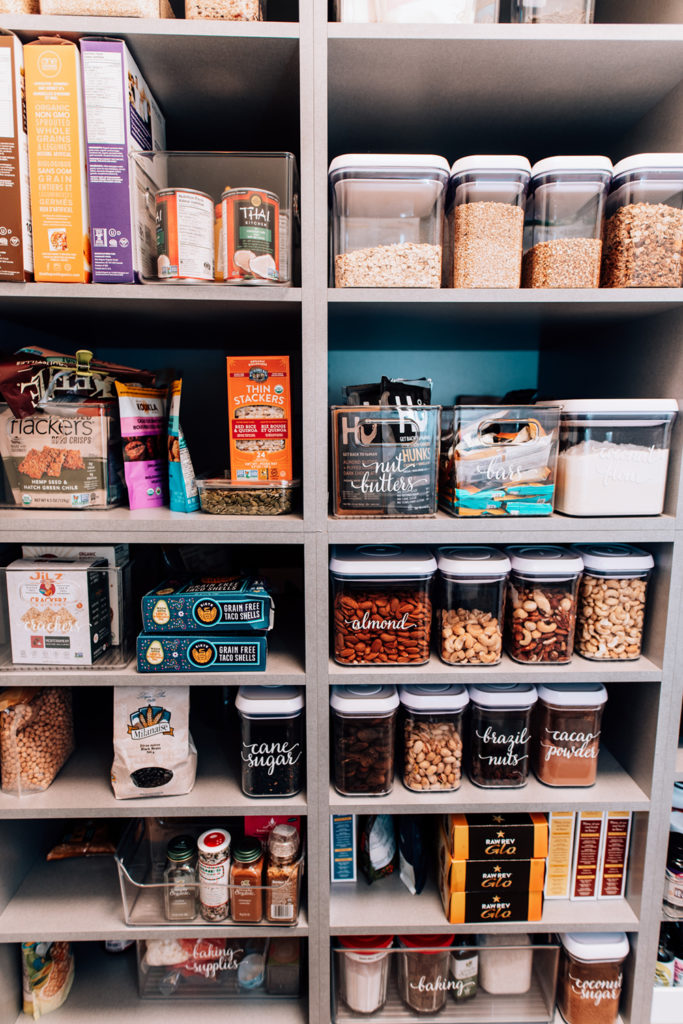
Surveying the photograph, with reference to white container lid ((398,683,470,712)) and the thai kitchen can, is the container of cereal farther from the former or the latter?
the thai kitchen can

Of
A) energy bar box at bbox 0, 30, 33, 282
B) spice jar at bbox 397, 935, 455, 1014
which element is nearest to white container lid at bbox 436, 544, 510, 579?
spice jar at bbox 397, 935, 455, 1014

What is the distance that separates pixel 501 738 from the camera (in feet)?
3.73

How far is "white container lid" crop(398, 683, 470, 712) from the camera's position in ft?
3.63

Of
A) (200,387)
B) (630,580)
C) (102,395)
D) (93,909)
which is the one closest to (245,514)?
(102,395)

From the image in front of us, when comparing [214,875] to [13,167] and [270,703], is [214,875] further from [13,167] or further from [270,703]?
[13,167]

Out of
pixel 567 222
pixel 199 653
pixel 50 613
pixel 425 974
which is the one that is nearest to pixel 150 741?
pixel 199 653

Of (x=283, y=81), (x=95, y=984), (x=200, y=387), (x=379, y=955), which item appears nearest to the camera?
(x=283, y=81)

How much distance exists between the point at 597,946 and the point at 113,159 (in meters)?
1.87

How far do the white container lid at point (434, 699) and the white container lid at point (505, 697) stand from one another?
0.09ft

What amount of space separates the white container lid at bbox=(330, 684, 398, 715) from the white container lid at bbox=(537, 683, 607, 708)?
326mm

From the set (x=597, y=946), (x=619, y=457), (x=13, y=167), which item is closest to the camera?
(x=13, y=167)

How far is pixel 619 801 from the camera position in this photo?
1123 mm

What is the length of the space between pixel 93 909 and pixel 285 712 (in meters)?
0.65

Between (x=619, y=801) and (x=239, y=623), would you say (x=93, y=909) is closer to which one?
(x=239, y=623)
